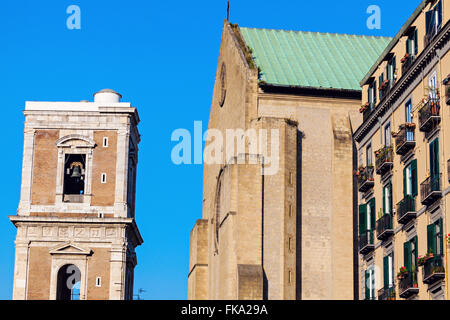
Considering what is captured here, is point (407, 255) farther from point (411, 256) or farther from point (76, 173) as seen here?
point (76, 173)

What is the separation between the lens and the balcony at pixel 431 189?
40.4 metres

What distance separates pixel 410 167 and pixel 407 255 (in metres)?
3.39

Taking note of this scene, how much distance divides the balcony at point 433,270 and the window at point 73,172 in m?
52.3

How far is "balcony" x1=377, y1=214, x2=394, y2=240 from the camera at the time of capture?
45481 millimetres

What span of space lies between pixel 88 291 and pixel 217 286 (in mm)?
14174

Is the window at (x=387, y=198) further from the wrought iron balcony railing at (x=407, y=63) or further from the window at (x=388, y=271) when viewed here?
the wrought iron balcony railing at (x=407, y=63)

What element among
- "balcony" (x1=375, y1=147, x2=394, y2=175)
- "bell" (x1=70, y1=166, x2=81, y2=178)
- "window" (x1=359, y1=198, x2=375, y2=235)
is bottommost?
"window" (x1=359, y1=198, x2=375, y2=235)

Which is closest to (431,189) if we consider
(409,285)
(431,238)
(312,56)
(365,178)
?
(431,238)

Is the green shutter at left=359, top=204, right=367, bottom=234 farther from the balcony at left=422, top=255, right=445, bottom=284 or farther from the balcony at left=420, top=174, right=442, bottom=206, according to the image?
A: the balcony at left=422, top=255, right=445, bottom=284

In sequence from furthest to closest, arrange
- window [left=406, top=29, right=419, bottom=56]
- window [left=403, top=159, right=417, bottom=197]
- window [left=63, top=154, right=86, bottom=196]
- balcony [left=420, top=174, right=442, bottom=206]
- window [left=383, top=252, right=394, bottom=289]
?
window [left=63, top=154, right=86, bottom=196] < window [left=383, top=252, right=394, bottom=289] < window [left=406, top=29, right=419, bottom=56] < window [left=403, top=159, right=417, bottom=197] < balcony [left=420, top=174, right=442, bottom=206]

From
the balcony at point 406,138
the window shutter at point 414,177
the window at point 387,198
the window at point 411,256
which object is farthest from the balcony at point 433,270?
the window at point 387,198

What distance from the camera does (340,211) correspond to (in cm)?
6950

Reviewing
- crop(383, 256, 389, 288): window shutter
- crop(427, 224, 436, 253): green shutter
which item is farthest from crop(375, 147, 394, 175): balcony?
crop(427, 224, 436, 253): green shutter

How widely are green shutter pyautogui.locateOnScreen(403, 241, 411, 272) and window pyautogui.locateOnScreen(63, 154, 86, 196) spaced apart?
49.1 m
